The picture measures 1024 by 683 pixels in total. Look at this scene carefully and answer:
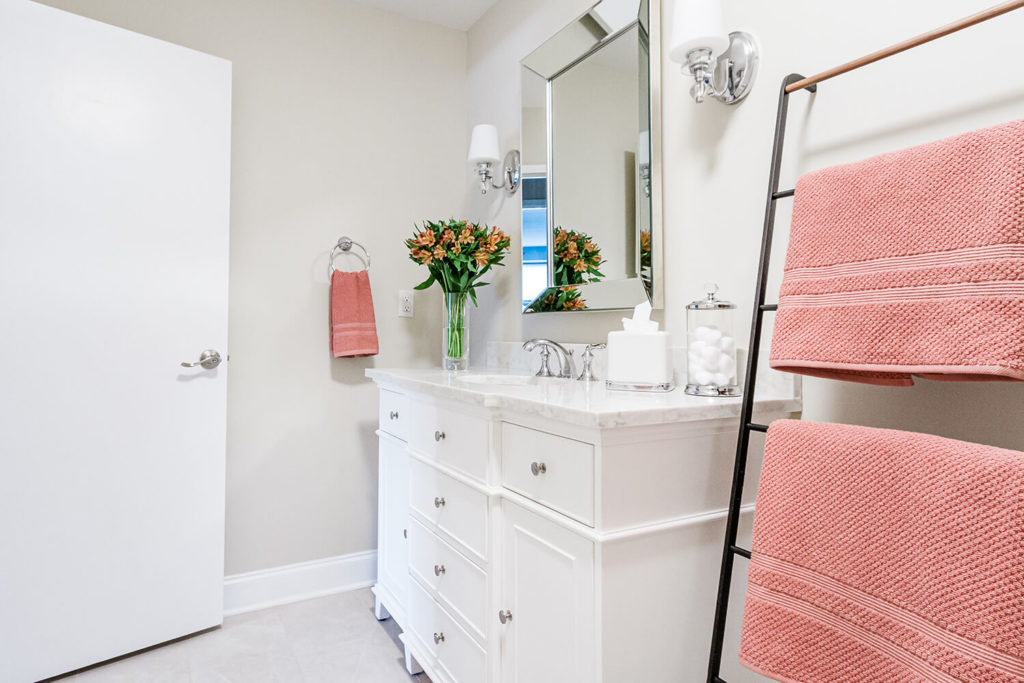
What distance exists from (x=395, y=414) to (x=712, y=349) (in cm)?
106

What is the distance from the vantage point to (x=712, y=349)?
1189 mm

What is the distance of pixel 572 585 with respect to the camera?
3.33 feet

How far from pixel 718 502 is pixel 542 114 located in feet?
4.68

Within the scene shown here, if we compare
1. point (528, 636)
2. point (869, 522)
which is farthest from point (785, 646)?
point (528, 636)

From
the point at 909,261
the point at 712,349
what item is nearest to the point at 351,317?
the point at 712,349

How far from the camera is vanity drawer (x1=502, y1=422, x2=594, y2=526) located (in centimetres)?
99

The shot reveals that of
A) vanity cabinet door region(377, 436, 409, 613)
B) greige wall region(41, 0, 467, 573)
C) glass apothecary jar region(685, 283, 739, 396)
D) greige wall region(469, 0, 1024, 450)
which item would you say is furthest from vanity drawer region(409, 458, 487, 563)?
greige wall region(41, 0, 467, 573)

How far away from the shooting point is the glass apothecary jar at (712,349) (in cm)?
118

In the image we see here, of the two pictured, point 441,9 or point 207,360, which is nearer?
point 207,360

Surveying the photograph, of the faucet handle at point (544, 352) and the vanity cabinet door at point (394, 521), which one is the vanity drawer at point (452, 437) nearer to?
the vanity cabinet door at point (394, 521)

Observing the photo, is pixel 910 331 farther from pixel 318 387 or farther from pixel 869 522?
pixel 318 387

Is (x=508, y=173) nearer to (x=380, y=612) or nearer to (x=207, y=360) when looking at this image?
(x=207, y=360)

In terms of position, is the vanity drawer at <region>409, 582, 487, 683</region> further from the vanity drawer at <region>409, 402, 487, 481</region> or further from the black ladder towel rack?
the black ladder towel rack

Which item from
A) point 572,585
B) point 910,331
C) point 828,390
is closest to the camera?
point 910,331
